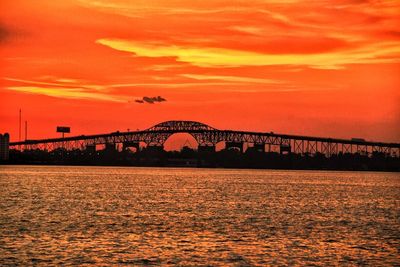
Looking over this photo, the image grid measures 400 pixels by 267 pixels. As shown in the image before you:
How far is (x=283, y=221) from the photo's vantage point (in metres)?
59.7

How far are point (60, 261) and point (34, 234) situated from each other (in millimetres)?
10461

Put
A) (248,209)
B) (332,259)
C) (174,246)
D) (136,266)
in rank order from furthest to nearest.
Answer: (248,209) → (174,246) → (332,259) → (136,266)

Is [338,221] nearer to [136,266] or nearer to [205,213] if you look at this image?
[205,213]

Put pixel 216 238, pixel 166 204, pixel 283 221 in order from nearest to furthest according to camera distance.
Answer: pixel 216 238 < pixel 283 221 < pixel 166 204

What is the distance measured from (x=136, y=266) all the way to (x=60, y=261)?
348 centimetres

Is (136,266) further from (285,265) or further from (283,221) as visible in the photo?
(283,221)

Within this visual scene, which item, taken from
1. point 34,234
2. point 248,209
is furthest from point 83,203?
point 34,234

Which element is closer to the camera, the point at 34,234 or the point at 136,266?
the point at 136,266

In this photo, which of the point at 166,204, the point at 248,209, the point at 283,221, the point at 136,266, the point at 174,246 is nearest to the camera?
the point at 136,266

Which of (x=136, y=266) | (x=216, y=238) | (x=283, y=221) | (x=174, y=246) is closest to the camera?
(x=136, y=266)

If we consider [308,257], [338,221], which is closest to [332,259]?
[308,257]

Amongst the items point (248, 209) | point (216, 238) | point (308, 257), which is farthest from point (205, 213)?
point (308, 257)

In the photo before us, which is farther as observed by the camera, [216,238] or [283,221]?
[283,221]

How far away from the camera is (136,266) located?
36.8 metres
